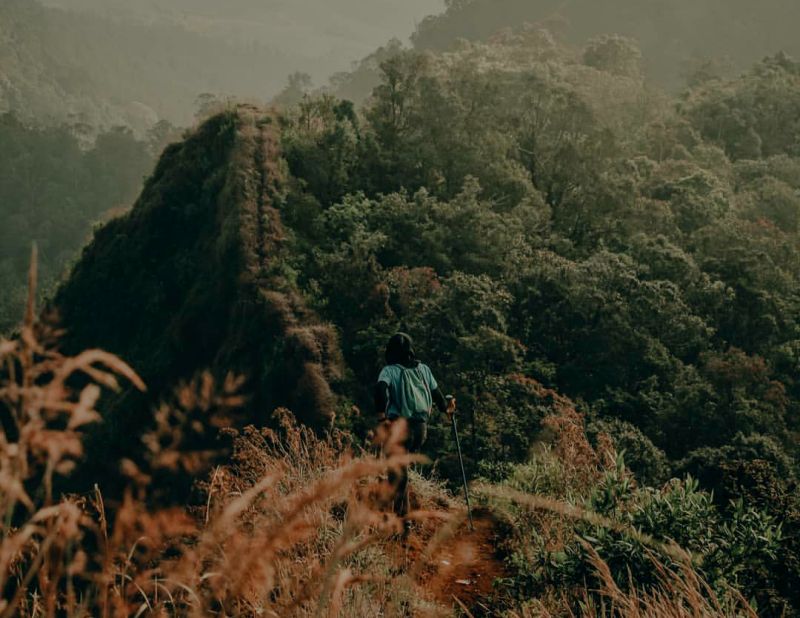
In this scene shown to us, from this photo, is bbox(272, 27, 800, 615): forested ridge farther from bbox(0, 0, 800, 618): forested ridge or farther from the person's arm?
the person's arm

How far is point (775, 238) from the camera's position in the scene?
20.9 m

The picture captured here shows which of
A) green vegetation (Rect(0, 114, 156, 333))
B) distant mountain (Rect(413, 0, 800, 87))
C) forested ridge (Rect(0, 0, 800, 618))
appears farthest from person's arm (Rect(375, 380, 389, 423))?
distant mountain (Rect(413, 0, 800, 87))

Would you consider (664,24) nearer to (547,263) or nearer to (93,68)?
(547,263)

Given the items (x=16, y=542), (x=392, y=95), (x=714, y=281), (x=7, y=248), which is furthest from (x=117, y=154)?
(x=16, y=542)

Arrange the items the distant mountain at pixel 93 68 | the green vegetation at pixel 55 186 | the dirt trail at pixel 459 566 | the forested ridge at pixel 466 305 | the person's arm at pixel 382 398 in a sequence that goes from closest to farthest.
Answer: the dirt trail at pixel 459 566
the person's arm at pixel 382 398
the forested ridge at pixel 466 305
the green vegetation at pixel 55 186
the distant mountain at pixel 93 68

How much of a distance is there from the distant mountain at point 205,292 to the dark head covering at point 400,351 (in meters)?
7.99

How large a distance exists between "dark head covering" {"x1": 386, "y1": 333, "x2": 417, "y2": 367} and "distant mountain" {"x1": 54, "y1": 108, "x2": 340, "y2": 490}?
799cm

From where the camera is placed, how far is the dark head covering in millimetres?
6281

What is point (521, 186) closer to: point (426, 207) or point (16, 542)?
point (426, 207)

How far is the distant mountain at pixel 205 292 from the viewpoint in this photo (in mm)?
15188

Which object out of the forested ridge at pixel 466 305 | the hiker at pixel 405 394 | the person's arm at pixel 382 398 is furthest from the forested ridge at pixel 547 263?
the person's arm at pixel 382 398

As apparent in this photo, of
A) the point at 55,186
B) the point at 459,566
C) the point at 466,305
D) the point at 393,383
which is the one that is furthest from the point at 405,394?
the point at 55,186

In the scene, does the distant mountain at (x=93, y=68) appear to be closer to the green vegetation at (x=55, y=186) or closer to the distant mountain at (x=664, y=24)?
the green vegetation at (x=55, y=186)

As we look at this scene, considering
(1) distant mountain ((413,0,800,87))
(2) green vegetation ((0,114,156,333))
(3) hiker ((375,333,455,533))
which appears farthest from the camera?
(1) distant mountain ((413,0,800,87))
